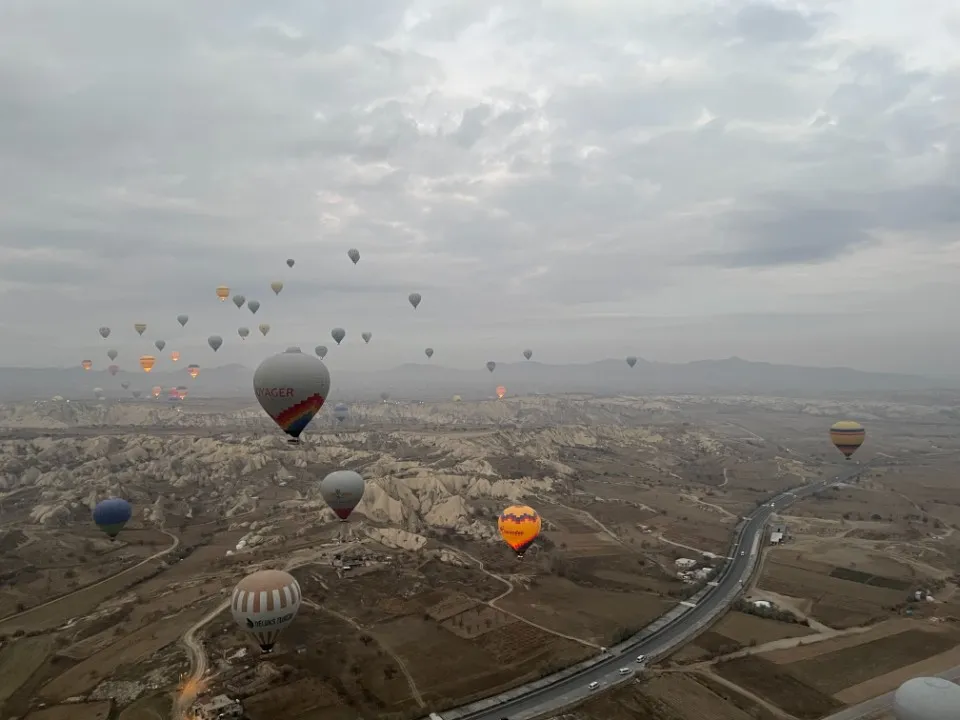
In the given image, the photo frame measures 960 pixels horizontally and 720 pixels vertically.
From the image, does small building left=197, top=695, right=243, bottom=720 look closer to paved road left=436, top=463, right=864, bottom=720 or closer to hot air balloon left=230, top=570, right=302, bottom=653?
hot air balloon left=230, top=570, right=302, bottom=653

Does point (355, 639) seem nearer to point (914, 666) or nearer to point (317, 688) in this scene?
point (317, 688)

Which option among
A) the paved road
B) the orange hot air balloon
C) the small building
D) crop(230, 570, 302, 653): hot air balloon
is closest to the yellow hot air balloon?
the paved road

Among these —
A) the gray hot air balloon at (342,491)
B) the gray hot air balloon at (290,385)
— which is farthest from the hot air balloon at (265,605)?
the gray hot air balloon at (342,491)

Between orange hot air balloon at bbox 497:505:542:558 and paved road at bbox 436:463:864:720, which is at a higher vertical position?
orange hot air balloon at bbox 497:505:542:558

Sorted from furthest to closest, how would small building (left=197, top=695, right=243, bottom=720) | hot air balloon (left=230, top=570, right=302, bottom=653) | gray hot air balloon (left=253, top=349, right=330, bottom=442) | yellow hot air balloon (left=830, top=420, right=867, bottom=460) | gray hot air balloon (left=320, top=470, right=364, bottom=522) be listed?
yellow hot air balloon (left=830, top=420, right=867, bottom=460) < gray hot air balloon (left=320, top=470, right=364, bottom=522) < gray hot air balloon (left=253, top=349, right=330, bottom=442) < hot air balloon (left=230, top=570, right=302, bottom=653) < small building (left=197, top=695, right=243, bottom=720)

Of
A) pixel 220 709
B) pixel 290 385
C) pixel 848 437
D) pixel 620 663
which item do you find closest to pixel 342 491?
pixel 290 385

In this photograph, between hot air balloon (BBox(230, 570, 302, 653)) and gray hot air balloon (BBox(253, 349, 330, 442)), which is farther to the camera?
gray hot air balloon (BBox(253, 349, 330, 442))
